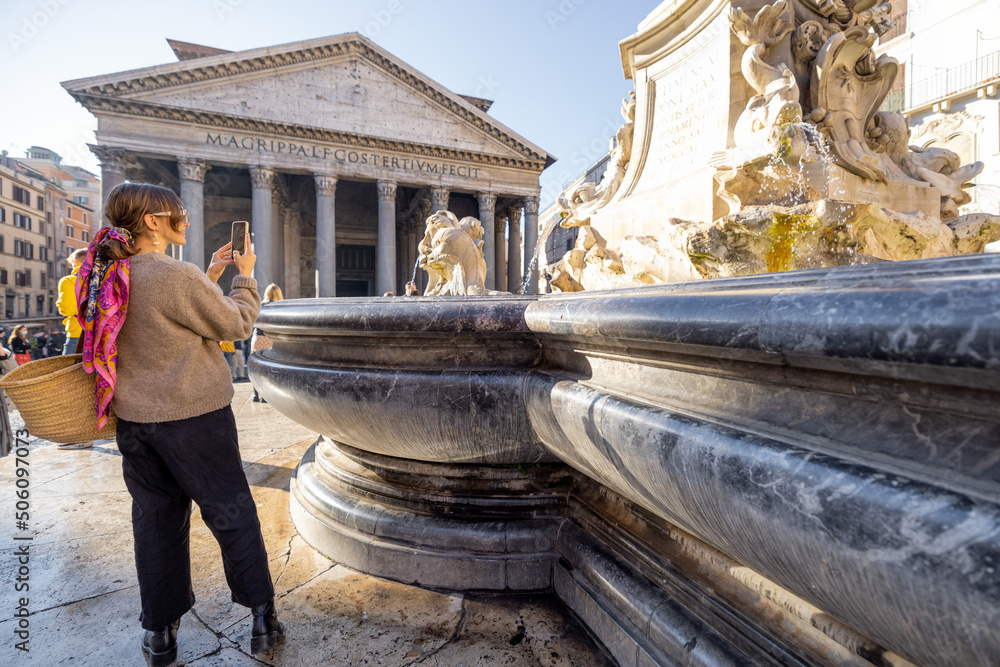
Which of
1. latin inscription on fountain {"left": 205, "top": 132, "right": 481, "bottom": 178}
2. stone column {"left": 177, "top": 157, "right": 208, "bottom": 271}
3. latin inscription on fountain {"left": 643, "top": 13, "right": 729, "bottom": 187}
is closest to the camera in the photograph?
latin inscription on fountain {"left": 643, "top": 13, "right": 729, "bottom": 187}

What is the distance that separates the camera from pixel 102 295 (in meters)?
1.23

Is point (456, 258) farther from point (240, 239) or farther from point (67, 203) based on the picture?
point (67, 203)

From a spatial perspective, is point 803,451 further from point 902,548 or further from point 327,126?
point 327,126

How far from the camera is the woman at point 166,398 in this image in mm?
1248

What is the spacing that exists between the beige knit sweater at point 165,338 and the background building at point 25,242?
43569mm

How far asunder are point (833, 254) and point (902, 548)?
88.7 inches

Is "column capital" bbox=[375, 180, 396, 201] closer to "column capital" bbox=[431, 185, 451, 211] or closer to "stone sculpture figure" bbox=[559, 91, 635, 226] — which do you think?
"column capital" bbox=[431, 185, 451, 211]

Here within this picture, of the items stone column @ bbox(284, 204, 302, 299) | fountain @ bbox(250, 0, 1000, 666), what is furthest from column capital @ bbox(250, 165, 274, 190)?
fountain @ bbox(250, 0, 1000, 666)

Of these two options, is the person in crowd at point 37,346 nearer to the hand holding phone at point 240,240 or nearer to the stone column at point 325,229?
the stone column at point 325,229

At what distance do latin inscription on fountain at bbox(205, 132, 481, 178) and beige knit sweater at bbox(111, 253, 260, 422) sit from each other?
21986 millimetres

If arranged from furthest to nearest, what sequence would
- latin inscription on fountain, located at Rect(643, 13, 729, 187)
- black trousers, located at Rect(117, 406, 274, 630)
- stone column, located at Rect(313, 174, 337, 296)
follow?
1. stone column, located at Rect(313, 174, 337, 296)
2. latin inscription on fountain, located at Rect(643, 13, 729, 187)
3. black trousers, located at Rect(117, 406, 274, 630)

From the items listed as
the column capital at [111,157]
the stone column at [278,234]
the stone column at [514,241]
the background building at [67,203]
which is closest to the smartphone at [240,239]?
the column capital at [111,157]

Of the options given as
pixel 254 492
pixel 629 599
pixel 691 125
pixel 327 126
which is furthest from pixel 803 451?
pixel 327 126

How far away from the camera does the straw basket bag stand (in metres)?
1.17
